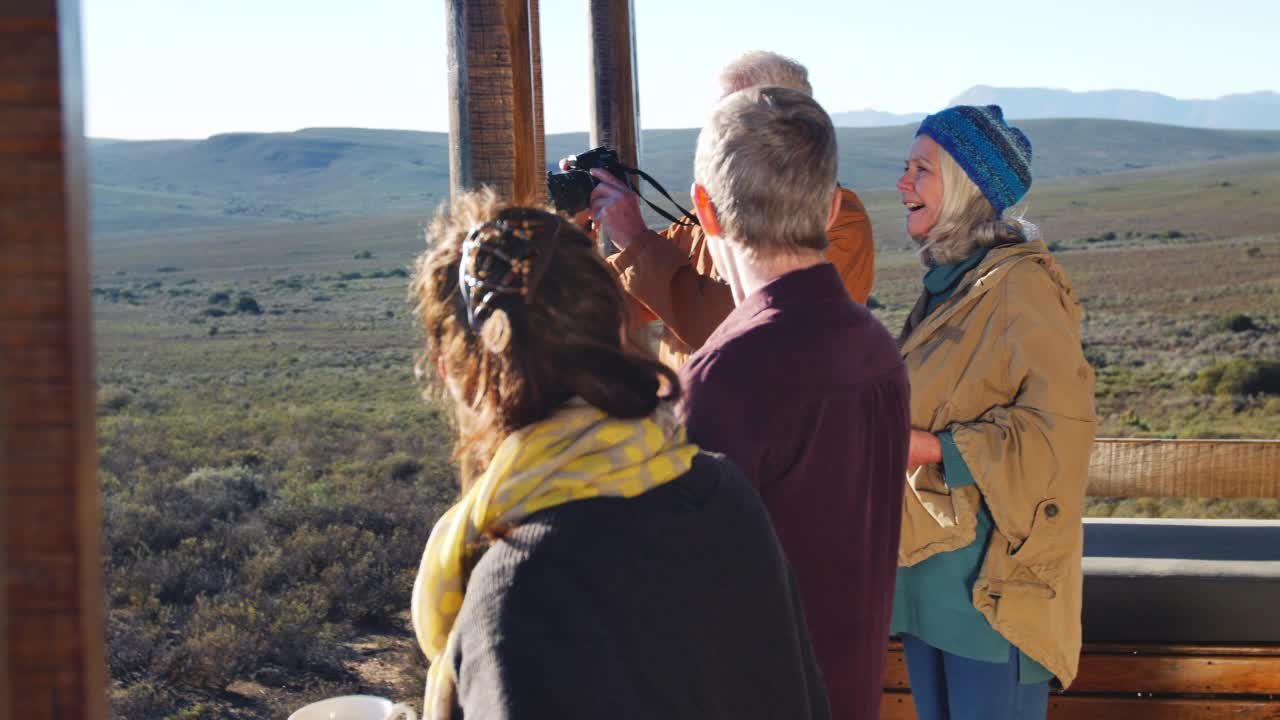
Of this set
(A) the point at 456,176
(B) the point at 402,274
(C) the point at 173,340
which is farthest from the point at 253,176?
(A) the point at 456,176

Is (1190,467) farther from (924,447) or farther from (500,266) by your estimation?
(500,266)

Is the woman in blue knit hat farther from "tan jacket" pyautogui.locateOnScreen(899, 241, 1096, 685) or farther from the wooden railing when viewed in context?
the wooden railing

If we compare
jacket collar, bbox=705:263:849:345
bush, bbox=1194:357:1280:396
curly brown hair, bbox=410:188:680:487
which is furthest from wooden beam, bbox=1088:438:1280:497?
bush, bbox=1194:357:1280:396

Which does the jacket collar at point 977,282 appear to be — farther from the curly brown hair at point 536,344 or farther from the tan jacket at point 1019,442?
the curly brown hair at point 536,344

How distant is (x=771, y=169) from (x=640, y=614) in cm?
66

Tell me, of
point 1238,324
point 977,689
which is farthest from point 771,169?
point 1238,324

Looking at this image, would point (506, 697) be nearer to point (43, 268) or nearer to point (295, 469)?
point (43, 268)

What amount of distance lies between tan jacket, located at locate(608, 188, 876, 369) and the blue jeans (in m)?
0.69

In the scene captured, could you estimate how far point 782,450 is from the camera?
1.43 m

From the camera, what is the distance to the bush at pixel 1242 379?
1609cm

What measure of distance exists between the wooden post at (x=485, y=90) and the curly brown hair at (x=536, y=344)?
35.4 inches

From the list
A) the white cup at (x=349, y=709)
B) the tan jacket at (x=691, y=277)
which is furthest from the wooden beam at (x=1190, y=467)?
the white cup at (x=349, y=709)

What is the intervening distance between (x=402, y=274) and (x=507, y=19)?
40526 millimetres

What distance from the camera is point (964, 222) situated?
6.77 ft
